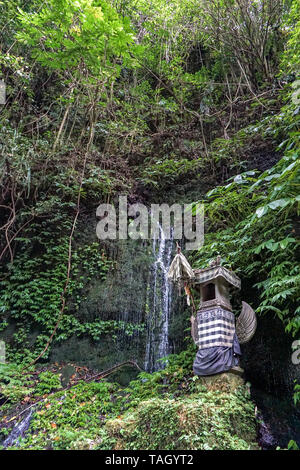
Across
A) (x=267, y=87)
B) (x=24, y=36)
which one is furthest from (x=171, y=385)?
(x=267, y=87)

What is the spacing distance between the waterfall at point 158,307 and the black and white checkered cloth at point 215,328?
231 cm

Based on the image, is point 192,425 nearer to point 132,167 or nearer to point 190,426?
point 190,426

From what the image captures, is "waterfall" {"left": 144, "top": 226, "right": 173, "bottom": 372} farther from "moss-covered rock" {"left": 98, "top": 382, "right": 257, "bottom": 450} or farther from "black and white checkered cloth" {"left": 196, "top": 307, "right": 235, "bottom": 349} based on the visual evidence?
"moss-covered rock" {"left": 98, "top": 382, "right": 257, "bottom": 450}

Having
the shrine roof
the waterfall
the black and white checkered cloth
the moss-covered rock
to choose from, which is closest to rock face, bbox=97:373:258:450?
the moss-covered rock

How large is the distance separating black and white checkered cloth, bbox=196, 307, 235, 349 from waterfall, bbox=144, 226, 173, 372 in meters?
2.31

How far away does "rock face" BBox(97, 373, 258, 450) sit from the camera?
3.58m

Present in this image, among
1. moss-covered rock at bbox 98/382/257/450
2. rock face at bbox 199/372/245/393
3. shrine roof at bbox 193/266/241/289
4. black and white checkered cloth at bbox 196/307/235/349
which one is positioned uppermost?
shrine roof at bbox 193/266/241/289

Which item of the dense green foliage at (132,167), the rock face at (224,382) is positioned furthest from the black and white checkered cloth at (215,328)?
the dense green foliage at (132,167)

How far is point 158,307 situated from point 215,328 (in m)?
3.03

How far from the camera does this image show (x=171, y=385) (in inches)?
215

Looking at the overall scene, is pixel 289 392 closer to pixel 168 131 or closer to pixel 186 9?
pixel 168 131

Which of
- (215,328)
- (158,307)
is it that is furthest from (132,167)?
(215,328)

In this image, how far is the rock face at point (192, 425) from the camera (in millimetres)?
3580

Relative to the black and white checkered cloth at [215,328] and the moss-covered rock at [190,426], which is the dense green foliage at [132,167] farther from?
the black and white checkered cloth at [215,328]
